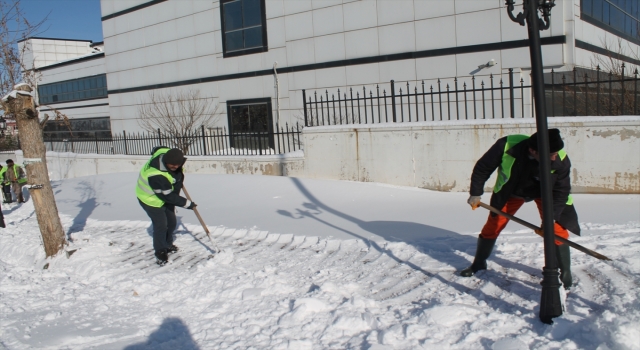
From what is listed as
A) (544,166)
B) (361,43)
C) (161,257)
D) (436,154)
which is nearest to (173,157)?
(161,257)

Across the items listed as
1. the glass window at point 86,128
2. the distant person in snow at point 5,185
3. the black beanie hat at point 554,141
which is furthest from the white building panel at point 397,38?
the glass window at point 86,128

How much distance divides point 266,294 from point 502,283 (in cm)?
226

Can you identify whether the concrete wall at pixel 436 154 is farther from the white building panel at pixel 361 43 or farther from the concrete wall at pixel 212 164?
the white building panel at pixel 361 43

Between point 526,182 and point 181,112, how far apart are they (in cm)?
1802

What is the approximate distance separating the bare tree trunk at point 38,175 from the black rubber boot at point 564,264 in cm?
622

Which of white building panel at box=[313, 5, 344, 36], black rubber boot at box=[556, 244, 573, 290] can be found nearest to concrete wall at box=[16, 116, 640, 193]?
black rubber boot at box=[556, 244, 573, 290]

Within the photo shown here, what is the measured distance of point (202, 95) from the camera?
66.6 feet

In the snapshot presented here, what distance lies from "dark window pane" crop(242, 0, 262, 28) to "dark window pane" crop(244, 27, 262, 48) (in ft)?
0.70

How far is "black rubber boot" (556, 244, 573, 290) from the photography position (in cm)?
439

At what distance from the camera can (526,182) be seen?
452cm

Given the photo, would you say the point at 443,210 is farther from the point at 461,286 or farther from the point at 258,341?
the point at 258,341

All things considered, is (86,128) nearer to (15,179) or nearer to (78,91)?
(78,91)

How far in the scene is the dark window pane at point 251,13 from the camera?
18.3 meters

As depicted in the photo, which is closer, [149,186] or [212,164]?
[149,186]
